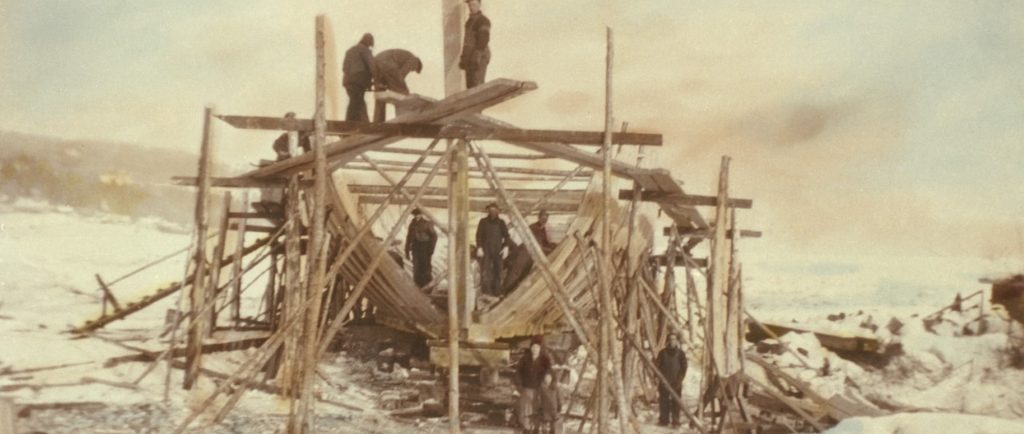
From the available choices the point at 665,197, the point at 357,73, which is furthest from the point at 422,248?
the point at 665,197

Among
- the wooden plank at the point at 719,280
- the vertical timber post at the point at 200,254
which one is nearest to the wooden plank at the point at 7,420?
the vertical timber post at the point at 200,254

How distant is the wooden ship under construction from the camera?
689cm

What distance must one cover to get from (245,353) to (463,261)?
12.9ft

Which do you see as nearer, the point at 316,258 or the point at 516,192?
the point at 316,258

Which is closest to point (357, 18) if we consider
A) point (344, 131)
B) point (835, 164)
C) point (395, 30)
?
point (395, 30)

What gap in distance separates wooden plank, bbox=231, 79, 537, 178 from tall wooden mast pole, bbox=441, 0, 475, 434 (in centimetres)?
52

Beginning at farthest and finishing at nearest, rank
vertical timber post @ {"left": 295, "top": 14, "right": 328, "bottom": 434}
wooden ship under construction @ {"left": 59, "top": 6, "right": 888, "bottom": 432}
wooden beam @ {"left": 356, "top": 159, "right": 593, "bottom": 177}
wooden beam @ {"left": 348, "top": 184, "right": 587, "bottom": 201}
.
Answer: wooden beam @ {"left": 348, "top": 184, "right": 587, "bottom": 201}
wooden beam @ {"left": 356, "top": 159, "right": 593, "bottom": 177}
wooden ship under construction @ {"left": 59, "top": 6, "right": 888, "bottom": 432}
vertical timber post @ {"left": 295, "top": 14, "right": 328, "bottom": 434}

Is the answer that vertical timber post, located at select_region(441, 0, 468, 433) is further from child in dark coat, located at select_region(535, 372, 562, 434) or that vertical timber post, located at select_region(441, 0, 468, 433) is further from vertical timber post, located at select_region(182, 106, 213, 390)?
vertical timber post, located at select_region(182, 106, 213, 390)

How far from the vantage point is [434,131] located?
24.2 feet

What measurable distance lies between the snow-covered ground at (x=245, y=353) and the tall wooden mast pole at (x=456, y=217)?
→ 137 cm

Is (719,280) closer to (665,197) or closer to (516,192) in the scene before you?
(665,197)

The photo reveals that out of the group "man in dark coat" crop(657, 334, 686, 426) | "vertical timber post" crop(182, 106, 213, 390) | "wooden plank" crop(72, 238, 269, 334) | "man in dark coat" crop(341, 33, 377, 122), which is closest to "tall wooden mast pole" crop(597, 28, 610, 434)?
"man in dark coat" crop(657, 334, 686, 426)

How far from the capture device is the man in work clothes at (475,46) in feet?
25.8

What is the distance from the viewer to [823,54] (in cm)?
948
